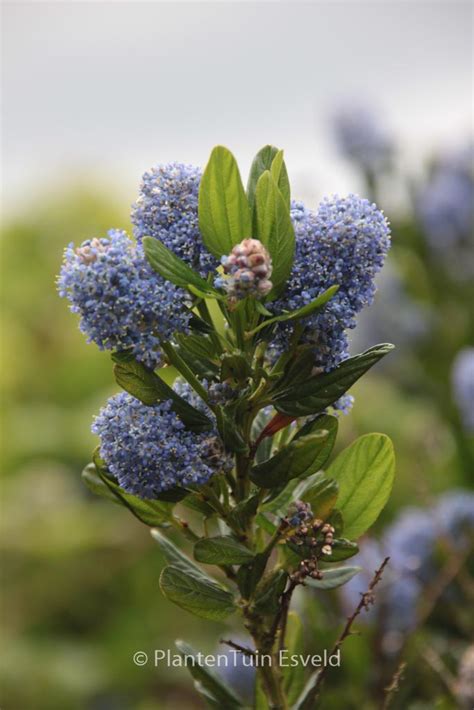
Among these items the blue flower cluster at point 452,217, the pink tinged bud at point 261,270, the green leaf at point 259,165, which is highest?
the blue flower cluster at point 452,217

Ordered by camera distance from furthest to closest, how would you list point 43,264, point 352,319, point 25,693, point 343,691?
point 43,264 < point 25,693 < point 343,691 < point 352,319

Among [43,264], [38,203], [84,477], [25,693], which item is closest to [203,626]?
[25,693]

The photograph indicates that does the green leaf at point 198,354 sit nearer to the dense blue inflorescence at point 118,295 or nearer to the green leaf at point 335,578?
the dense blue inflorescence at point 118,295

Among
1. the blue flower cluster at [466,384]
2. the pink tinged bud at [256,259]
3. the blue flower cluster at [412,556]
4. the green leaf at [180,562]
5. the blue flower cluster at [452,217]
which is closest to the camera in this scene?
the pink tinged bud at [256,259]

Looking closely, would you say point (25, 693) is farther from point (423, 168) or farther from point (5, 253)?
point (5, 253)

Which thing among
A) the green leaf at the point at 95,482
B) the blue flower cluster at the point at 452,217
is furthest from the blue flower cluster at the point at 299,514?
the blue flower cluster at the point at 452,217

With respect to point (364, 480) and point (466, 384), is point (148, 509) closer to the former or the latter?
point (364, 480)
